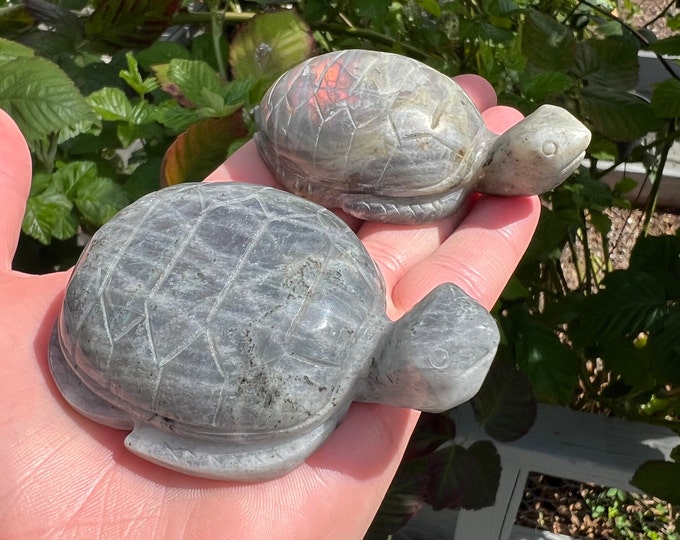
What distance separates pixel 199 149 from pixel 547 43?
869 millimetres

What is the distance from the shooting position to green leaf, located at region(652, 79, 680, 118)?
1.53 meters

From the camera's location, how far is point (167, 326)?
109 centimetres

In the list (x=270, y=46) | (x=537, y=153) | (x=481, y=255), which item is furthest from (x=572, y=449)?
(x=270, y=46)

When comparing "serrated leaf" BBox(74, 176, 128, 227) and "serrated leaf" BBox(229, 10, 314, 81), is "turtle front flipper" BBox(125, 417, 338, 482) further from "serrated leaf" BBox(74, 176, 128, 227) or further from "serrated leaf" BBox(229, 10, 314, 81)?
"serrated leaf" BBox(229, 10, 314, 81)

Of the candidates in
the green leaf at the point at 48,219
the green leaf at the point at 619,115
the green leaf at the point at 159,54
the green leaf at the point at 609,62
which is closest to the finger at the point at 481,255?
the green leaf at the point at 619,115

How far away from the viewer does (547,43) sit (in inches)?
67.0

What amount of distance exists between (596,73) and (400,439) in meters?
1.06

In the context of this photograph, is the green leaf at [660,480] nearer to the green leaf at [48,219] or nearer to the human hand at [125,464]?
the human hand at [125,464]

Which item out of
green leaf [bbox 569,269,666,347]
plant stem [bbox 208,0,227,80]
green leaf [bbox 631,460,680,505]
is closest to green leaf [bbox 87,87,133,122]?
plant stem [bbox 208,0,227,80]

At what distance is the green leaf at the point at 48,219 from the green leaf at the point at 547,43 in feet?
3.67

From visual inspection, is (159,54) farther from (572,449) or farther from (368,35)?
(572,449)

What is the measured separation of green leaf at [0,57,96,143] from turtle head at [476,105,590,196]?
822mm

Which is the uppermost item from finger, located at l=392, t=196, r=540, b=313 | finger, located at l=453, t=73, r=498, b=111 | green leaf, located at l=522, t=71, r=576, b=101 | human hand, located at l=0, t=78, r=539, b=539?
green leaf, located at l=522, t=71, r=576, b=101

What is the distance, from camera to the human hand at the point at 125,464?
1.11 meters
